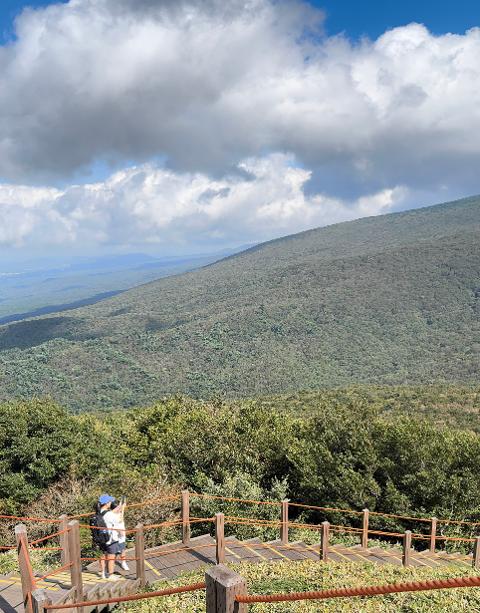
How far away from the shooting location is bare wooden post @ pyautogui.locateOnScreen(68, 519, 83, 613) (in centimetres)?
659

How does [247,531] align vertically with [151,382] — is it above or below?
above

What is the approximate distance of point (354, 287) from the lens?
180875 millimetres

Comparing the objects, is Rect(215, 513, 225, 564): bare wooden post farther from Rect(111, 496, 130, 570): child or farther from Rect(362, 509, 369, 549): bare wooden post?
Rect(362, 509, 369, 549): bare wooden post

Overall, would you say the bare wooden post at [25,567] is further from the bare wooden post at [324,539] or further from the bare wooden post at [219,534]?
the bare wooden post at [324,539]

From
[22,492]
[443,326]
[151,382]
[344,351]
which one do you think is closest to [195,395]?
[151,382]

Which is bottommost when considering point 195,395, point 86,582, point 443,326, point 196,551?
point 195,395

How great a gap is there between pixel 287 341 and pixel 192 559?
137 meters

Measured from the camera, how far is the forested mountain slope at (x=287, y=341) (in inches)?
4466

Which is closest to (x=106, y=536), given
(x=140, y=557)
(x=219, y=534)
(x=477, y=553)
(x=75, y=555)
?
(x=140, y=557)

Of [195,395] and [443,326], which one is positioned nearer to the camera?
[195,395]

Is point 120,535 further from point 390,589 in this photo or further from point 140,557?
point 390,589

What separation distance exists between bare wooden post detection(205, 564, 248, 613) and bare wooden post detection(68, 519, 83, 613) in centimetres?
398

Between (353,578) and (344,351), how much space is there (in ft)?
417

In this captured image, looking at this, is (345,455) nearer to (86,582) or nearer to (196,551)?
(196,551)
